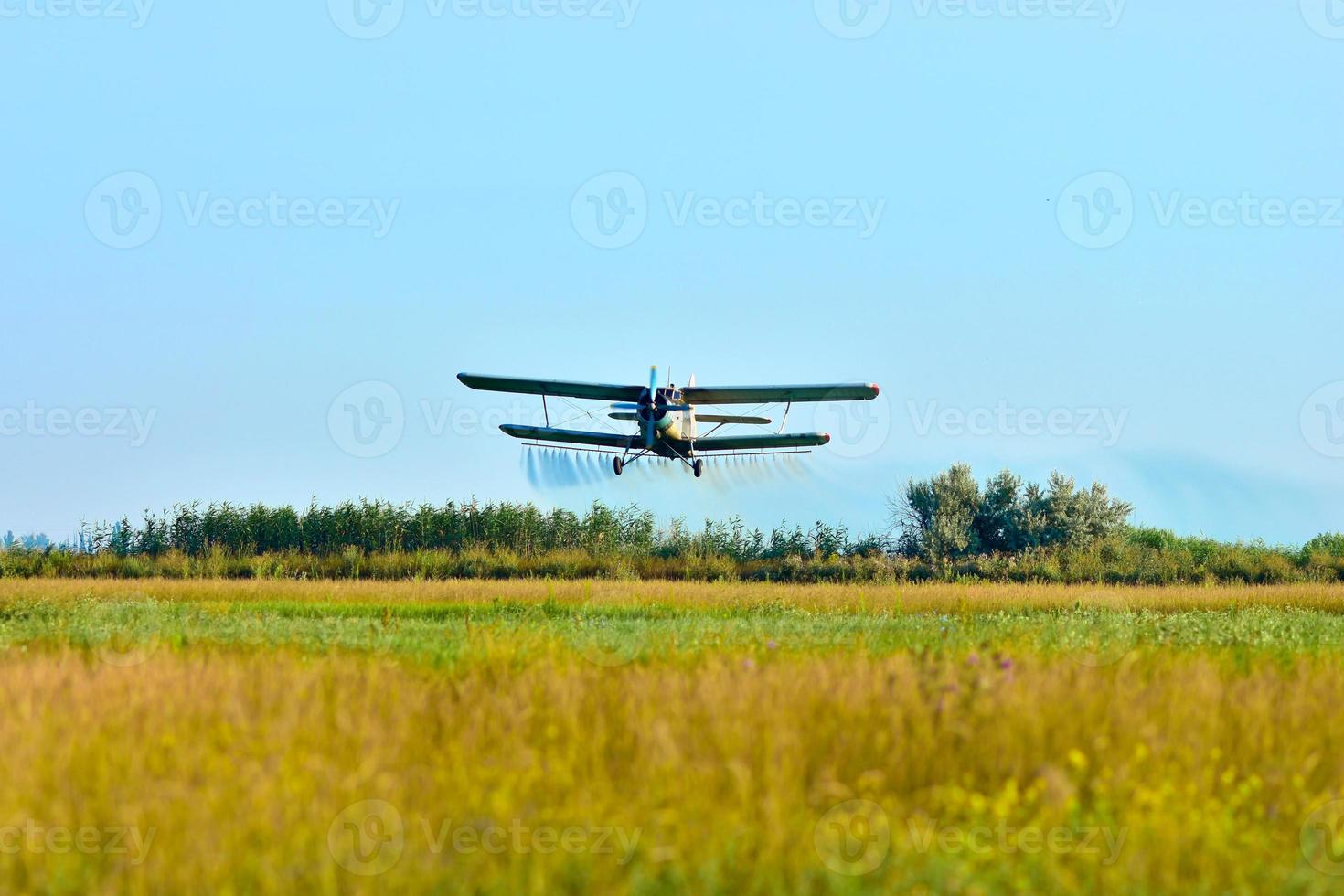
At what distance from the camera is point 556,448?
39719 mm

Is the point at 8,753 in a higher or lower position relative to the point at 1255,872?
higher

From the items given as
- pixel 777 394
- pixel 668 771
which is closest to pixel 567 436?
pixel 777 394

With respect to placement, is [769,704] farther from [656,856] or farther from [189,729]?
[189,729]

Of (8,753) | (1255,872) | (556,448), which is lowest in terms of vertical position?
(1255,872)

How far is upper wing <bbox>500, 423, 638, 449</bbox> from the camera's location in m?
39.6

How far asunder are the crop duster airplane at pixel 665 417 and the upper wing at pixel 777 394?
3cm

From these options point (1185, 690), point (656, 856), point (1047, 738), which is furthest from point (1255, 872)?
point (1185, 690)

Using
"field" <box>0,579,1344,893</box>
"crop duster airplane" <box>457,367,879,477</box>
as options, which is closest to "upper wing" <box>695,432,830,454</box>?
"crop duster airplane" <box>457,367,879,477</box>

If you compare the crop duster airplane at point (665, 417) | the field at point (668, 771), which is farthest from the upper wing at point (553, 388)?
the field at point (668, 771)

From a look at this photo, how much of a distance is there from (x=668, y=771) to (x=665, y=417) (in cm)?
3324

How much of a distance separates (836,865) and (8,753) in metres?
4.68

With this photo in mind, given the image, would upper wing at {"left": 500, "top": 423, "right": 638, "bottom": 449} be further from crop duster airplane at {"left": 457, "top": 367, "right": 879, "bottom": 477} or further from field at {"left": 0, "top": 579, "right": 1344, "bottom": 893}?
field at {"left": 0, "top": 579, "right": 1344, "bottom": 893}

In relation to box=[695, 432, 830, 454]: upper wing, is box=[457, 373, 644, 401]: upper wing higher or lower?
higher

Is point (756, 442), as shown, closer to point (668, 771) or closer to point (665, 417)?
point (665, 417)
